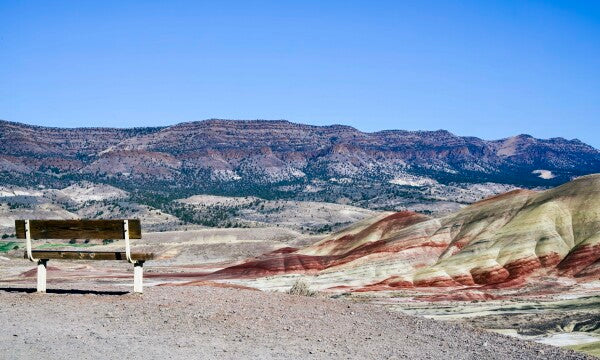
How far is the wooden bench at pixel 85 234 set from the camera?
1562 cm

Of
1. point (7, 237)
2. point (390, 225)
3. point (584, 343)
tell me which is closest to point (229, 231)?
point (7, 237)

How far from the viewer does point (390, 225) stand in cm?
6412

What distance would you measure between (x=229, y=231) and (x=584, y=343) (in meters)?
93.1

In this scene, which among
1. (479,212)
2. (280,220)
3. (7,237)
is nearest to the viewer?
(479,212)

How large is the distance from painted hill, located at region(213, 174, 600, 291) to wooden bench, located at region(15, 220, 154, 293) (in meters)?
29.1

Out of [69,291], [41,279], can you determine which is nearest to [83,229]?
[41,279]

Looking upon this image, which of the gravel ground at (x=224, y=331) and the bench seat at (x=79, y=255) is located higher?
the bench seat at (x=79, y=255)

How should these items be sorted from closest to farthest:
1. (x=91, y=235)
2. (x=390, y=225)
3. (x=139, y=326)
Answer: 1. (x=139, y=326)
2. (x=91, y=235)
3. (x=390, y=225)

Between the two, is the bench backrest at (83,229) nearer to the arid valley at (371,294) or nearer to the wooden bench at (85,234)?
the wooden bench at (85,234)

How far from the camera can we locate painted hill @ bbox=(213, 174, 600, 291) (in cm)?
4306

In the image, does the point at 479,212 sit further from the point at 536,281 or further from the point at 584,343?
the point at 584,343

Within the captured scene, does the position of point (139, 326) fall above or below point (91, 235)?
below

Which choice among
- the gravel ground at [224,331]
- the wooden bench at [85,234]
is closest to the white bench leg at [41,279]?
the wooden bench at [85,234]

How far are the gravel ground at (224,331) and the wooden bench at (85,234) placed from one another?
0.66m
